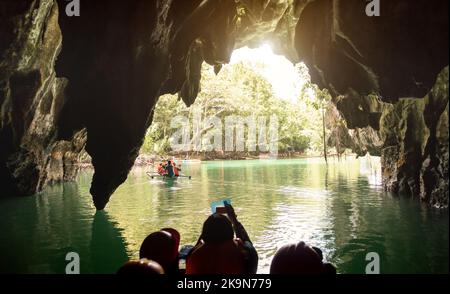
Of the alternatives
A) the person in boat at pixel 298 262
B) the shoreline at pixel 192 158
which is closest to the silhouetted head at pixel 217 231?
the person in boat at pixel 298 262

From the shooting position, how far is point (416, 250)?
7.21 meters

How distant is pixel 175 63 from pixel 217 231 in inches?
392

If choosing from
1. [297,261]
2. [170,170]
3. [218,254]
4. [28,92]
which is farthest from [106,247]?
[170,170]

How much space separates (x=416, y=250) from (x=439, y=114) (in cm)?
475

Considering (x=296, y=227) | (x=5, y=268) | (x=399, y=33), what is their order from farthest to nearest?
(x=296, y=227), (x=399, y=33), (x=5, y=268)

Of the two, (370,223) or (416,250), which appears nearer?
(416,250)

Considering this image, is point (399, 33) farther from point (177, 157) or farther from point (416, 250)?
point (177, 157)

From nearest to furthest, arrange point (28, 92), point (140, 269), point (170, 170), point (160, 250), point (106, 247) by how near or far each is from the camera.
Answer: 1. point (140, 269)
2. point (160, 250)
3. point (106, 247)
4. point (28, 92)
5. point (170, 170)

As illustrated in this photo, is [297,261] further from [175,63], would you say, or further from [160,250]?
[175,63]

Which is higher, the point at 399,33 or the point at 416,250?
the point at 399,33

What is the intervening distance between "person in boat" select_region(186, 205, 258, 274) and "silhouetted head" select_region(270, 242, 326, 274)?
1.24 ft

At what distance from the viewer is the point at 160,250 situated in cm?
281
